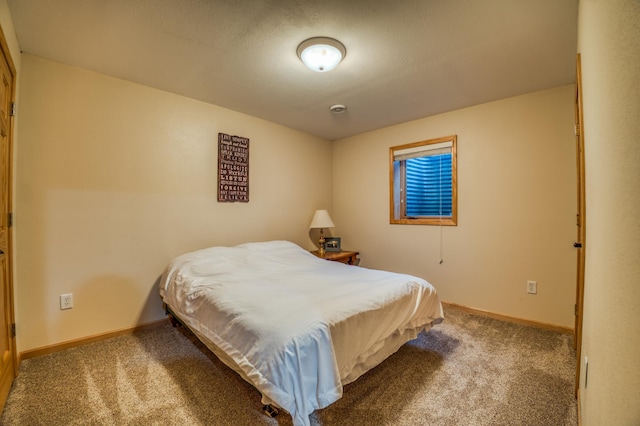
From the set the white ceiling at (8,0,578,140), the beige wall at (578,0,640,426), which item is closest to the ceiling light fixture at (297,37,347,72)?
the white ceiling at (8,0,578,140)

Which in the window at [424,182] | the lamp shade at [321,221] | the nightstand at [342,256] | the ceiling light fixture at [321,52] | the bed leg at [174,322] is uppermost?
the ceiling light fixture at [321,52]

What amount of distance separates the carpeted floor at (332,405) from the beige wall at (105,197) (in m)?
0.40

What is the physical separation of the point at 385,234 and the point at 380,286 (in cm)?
190

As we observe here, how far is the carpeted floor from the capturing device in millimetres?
1466

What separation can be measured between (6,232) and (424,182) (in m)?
3.89

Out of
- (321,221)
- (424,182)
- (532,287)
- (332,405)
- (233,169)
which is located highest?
(233,169)

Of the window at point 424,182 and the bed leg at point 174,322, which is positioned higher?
the window at point 424,182

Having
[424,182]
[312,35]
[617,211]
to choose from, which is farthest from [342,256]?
[617,211]

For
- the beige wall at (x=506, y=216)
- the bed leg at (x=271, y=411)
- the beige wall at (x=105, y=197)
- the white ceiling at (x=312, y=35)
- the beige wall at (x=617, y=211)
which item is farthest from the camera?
the beige wall at (x=506, y=216)

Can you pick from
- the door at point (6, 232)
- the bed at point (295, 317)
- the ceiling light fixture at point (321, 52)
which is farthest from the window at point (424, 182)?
the door at point (6, 232)

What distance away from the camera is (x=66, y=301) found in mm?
2197

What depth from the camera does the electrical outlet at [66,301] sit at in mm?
2180

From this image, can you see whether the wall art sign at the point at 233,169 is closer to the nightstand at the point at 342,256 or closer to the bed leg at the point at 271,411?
the nightstand at the point at 342,256

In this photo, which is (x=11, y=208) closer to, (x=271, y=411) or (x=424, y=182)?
(x=271, y=411)
